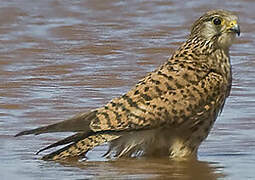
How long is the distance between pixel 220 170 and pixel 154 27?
589 centimetres

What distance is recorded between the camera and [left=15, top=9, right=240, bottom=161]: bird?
313 inches

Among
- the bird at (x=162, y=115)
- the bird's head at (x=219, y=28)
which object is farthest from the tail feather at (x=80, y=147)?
the bird's head at (x=219, y=28)

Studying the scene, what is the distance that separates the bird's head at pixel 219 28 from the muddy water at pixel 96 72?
0.77 meters

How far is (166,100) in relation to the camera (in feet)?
26.6

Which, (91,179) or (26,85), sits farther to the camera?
(26,85)

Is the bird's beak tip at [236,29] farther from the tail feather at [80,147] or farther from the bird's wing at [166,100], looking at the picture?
the tail feather at [80,147]

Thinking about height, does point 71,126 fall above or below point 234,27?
below

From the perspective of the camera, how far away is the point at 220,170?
7.82m

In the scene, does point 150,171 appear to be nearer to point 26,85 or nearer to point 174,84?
point 174,84

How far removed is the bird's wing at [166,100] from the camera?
26.2ft

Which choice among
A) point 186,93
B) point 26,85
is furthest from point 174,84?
point 26,85

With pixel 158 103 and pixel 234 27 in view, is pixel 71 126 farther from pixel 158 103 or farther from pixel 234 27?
pixel 234 27

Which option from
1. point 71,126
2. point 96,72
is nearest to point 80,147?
point 71,126

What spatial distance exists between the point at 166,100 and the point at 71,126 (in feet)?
2.40
